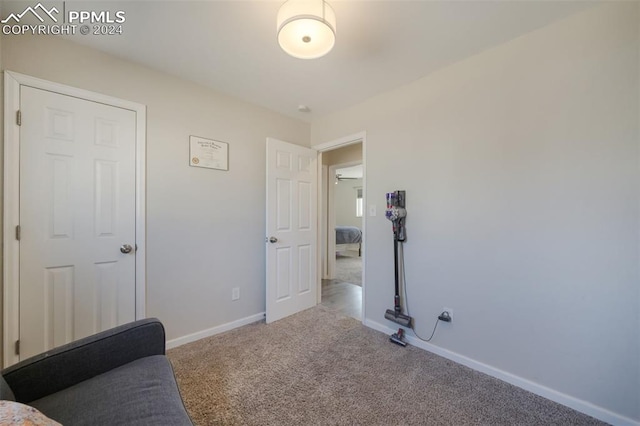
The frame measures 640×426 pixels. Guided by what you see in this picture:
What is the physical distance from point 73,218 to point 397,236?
100 inches

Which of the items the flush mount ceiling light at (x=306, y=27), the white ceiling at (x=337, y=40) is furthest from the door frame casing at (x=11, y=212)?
the flush mount ceiling light at (x=306, y=27)

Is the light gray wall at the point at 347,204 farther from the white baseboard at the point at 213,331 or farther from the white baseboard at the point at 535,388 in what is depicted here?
the white baseboard at the point at 535,388

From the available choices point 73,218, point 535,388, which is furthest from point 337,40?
point 535,388

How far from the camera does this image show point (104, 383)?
3.51ft

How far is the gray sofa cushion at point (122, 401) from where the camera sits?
882mm

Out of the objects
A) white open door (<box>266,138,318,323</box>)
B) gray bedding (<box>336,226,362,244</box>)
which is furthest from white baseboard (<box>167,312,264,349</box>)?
gray bedding (<box>336,226,362,244</box>)

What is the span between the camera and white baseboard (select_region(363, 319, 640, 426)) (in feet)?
4.70

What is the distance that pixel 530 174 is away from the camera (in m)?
1.70

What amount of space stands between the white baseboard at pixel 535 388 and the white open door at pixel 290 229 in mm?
1325

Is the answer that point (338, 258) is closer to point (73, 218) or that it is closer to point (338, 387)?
point (338, 387)

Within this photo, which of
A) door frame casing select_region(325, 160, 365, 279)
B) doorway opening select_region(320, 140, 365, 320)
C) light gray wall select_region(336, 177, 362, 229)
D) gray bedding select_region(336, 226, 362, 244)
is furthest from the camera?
light gray wall select_region(336, 177, 362, 229)

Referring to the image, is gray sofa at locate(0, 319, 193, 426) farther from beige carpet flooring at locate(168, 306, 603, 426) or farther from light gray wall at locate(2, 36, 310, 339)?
light gray wall at locate(2, 36, 310, 339)

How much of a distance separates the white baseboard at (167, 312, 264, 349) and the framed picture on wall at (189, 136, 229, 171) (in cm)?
159

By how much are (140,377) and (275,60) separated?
219cm
